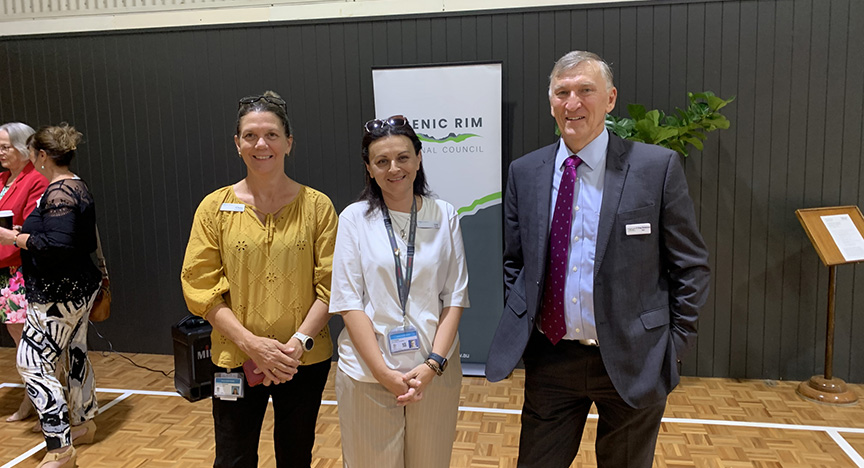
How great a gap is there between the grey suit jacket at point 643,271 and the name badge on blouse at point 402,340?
384 mm

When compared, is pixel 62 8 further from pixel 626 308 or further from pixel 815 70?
pixel 815 70

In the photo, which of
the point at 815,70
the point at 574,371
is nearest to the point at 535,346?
the point at 574,371

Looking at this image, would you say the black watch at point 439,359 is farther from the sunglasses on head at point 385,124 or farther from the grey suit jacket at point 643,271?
the sunglasses on head at point 385,124

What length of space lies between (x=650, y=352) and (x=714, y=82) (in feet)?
10.1

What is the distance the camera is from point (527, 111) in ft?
14.4

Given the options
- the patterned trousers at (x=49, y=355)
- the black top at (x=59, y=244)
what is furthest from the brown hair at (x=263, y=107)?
the patterned trousers at (x=49, y=355)

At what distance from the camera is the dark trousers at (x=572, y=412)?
6.09 ft

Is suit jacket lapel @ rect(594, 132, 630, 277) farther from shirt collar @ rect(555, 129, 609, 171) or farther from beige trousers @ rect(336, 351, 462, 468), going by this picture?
beige trousers @ rect(336, 351, 462, 468)

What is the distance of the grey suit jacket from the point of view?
1.75 metres

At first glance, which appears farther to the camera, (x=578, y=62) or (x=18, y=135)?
(x=18, y=135)

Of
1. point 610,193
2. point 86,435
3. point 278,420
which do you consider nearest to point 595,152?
point 610,193

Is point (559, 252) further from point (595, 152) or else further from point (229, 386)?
point (229, 386)

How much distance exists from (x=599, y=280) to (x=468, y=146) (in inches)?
103

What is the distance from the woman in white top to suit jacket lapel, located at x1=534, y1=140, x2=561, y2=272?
29cm
